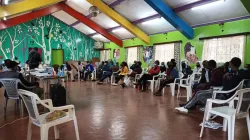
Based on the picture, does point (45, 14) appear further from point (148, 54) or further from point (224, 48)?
point (224, 48)

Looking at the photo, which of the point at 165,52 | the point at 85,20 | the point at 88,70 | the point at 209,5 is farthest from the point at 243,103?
the point at 85,20

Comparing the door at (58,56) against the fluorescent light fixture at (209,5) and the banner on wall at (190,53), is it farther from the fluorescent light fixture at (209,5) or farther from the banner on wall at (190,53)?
the fluorescent light fixture at (209,5)

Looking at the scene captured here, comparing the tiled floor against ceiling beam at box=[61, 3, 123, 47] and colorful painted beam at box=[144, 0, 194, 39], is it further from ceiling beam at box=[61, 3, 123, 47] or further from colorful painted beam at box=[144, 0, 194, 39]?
ceiling beam at box=[61, 3, 123, 47]

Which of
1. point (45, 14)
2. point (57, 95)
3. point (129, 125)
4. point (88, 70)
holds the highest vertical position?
point (45, 14)

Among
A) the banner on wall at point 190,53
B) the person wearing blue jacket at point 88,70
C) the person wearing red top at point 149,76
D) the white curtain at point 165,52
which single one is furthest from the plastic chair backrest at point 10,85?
the person wearing blue jacket at point 88,70

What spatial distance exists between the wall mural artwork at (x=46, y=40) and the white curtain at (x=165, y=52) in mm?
6331

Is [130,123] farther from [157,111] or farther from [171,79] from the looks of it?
[171,79]

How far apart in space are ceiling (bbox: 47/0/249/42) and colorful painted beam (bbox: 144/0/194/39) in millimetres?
158

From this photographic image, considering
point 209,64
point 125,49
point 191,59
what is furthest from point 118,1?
point 209,64

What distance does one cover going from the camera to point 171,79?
6199 millimetres

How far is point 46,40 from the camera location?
43.4 ft

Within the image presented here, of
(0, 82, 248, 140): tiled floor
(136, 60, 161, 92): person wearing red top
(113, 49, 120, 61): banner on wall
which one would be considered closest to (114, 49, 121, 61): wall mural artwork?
(113, 49, 120, 61): banner on wall

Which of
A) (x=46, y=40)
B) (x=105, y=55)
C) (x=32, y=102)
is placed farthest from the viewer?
(x=105, y=55)

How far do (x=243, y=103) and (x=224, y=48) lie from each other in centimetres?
479
